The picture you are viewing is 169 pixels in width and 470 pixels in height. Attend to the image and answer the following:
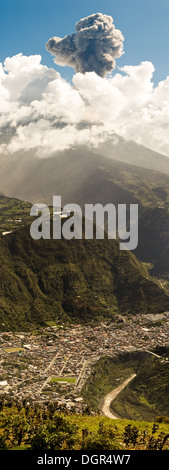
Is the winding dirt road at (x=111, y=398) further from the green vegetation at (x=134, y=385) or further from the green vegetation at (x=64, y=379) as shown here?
the green vegetation at (x=64, y=379)

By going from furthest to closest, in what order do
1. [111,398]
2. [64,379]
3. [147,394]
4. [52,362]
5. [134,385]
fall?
[52,362], [134,385], [64,379], [147,394], [111,398]

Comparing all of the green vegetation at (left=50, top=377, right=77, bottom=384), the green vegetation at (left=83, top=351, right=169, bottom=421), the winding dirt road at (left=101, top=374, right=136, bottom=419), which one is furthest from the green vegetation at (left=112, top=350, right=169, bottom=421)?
the green vegetation at (left=50, top=377, right=77, bottom=384)

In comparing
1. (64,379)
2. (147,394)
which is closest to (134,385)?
(147,394)

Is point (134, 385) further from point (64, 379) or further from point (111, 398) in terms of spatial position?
point (64, 379)

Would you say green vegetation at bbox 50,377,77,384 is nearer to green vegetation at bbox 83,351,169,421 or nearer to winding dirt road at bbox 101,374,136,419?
green vegetation at bbox 83,351,169,421

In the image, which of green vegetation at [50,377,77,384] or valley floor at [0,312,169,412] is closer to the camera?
valley floor at [0,312,169,412]

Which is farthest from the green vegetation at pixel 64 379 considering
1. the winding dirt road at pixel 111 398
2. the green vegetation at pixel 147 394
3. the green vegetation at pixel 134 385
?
the green vegetation at pixel 147 394
